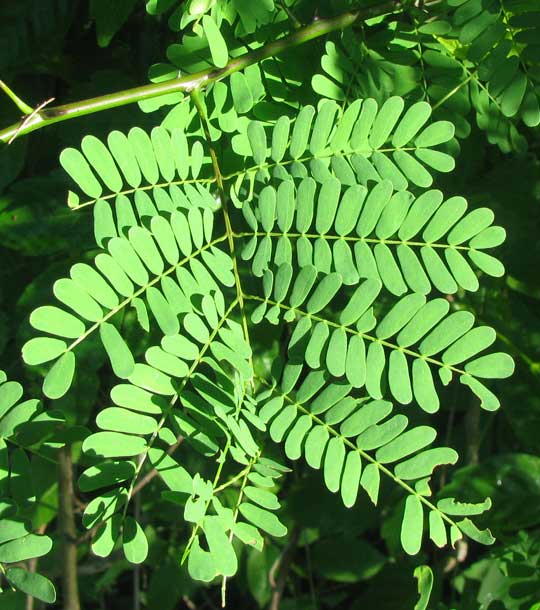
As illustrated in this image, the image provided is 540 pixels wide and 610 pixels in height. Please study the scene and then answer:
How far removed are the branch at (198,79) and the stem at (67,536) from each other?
848 millimetres

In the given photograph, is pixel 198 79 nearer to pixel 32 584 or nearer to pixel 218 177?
pixel 218 177

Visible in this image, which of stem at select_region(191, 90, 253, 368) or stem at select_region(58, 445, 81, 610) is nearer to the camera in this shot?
stem at select_region(191, 90, 253, 368)

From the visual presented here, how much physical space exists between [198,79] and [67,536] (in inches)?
42.7

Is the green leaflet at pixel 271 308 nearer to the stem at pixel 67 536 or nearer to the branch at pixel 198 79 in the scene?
the branch at pixel 198 79

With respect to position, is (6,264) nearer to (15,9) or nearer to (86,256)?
(86,256)

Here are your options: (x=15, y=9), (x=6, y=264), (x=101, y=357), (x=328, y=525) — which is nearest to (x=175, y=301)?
(x=101, y=357)

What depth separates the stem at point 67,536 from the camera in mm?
1721

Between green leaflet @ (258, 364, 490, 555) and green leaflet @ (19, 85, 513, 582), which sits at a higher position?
green leaflet @ (19, 85, 513, 582)

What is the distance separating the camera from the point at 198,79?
3.62ft

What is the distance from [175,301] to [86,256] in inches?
19.6

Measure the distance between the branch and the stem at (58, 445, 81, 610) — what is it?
85cm

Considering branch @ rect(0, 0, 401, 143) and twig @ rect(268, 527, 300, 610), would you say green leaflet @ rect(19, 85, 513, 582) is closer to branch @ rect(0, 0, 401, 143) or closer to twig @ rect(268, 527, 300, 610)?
branch @ rect(0, 0, 401, 143)

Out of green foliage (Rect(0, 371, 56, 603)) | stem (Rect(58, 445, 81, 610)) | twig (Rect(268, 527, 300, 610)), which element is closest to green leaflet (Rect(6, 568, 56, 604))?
green foliage (Rect(0, 371, 56, 603))

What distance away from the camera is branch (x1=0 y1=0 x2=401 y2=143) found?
97cm
